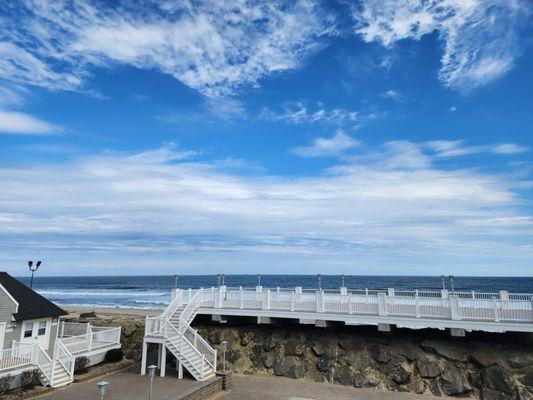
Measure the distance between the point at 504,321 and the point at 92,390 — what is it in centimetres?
1920

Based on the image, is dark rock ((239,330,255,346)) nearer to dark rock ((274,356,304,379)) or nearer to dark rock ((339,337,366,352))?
dark rock ((274,356,304,379))

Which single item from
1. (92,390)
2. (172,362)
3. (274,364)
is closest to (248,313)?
(274,364)

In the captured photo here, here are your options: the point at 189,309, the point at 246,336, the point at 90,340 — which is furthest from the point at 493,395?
the point at 90,340

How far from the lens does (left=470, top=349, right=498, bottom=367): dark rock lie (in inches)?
711

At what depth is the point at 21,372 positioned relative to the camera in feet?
57.5

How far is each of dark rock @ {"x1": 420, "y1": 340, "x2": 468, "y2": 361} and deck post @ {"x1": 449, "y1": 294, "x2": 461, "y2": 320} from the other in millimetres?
2007

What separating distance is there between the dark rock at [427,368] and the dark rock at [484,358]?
5.78 ft

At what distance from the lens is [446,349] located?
63.0ft

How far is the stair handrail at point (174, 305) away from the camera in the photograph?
22.3 metres

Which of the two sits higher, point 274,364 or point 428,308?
point 428,308

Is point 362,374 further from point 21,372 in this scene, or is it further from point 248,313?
point 21,372

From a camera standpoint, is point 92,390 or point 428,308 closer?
point 92,390

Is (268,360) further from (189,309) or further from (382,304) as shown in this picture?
(382,304)

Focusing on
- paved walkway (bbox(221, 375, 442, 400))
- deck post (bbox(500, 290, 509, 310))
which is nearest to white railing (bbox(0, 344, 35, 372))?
→ paved walkway (bbox(221, 375, 442, 400))
